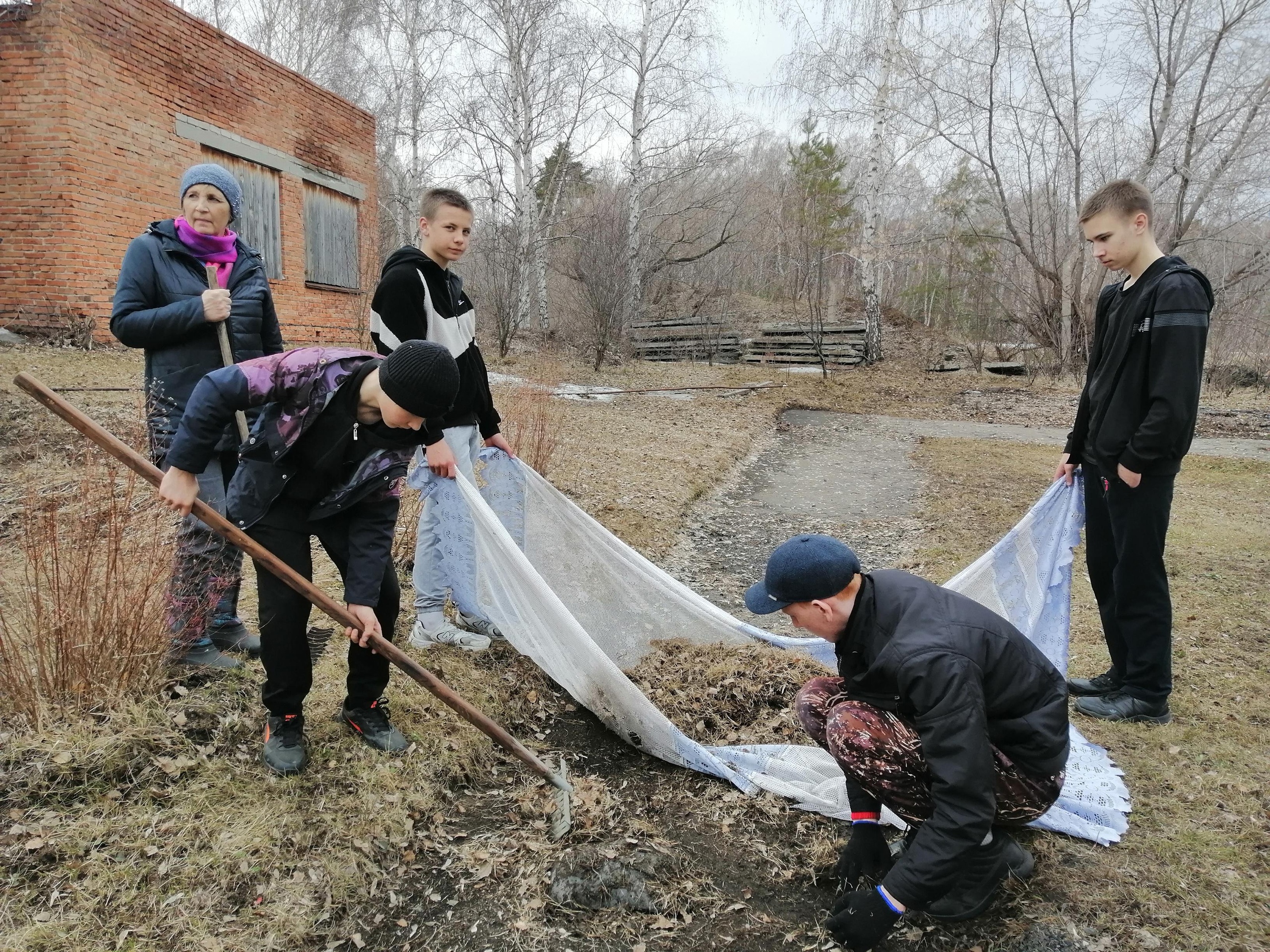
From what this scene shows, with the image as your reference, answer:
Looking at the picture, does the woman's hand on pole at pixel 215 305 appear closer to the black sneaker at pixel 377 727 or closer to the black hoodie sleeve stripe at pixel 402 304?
the black hoodie sleeve stripe at pixel 402 304

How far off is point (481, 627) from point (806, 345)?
16261 millimetres

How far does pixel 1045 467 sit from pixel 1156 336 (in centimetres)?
600

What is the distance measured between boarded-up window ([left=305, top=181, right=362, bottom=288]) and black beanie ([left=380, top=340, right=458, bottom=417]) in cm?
1075

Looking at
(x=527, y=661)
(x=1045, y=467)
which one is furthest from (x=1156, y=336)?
(x=1045, y=467)

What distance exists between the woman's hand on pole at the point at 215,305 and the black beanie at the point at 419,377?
0.93 m

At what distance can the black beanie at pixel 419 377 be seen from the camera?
1806mm

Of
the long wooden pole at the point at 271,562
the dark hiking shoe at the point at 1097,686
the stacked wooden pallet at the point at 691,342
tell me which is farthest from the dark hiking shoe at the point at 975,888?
the stacked wooden pallet at the point at 691,342

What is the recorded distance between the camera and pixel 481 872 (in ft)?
6.66

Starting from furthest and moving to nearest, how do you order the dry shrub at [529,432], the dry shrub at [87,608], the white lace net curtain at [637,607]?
the dry shrub at [529,432], the white lace net curtain at [637,607], the dry shrub at [87,608]

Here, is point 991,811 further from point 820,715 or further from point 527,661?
point 527,661

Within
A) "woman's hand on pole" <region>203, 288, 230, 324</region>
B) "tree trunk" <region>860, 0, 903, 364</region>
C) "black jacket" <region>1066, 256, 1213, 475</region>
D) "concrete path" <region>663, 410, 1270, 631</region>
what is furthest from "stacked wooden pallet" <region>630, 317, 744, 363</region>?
"woman's hand on pole" <region>203, 288, 230, 324</region>

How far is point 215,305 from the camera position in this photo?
242 cm

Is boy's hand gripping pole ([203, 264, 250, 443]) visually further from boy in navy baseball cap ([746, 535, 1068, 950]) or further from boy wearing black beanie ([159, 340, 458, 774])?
boy in navy baseball cap ([746, 535, 1068, 950])

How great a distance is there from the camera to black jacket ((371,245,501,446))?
2689mm
